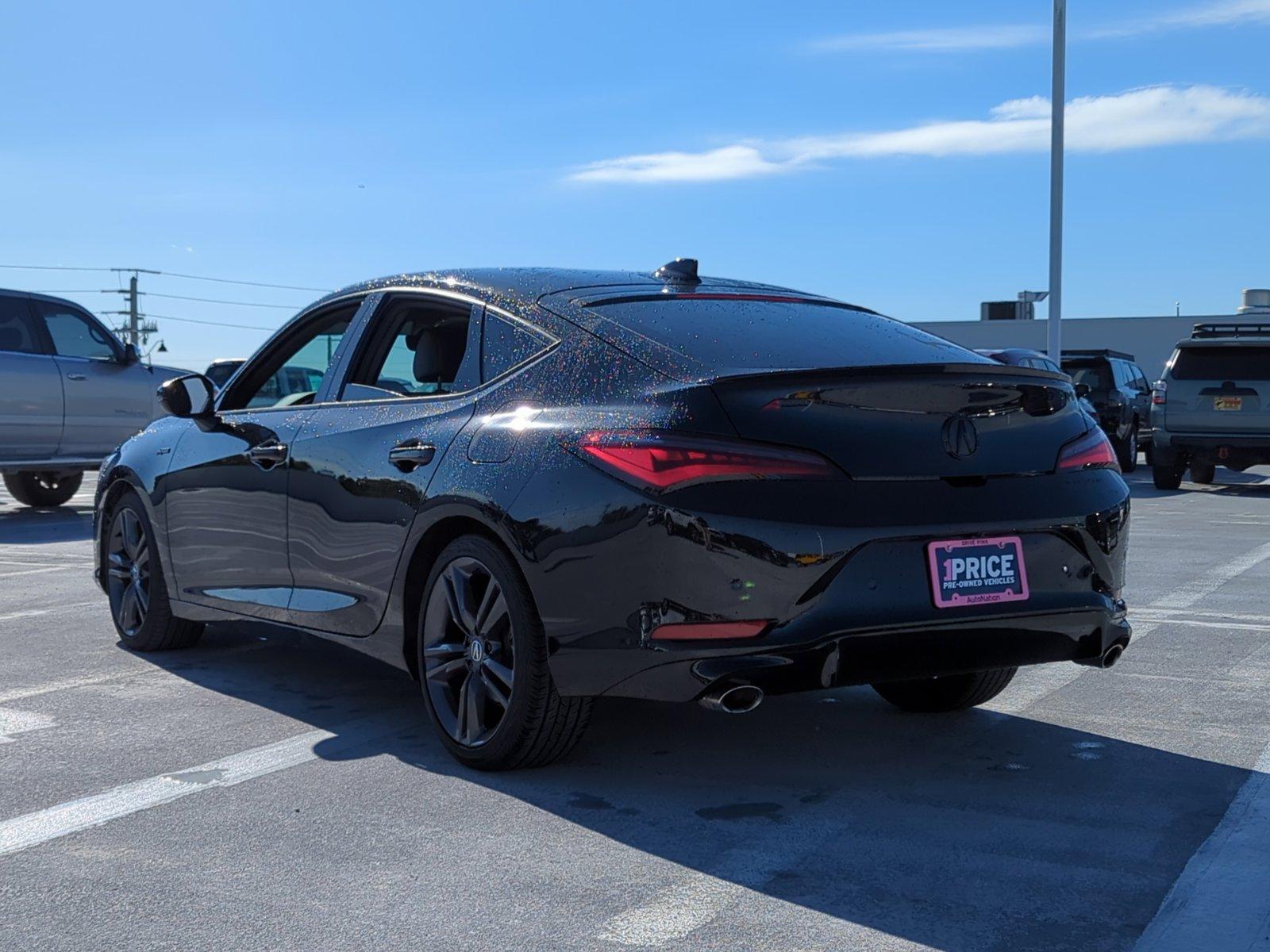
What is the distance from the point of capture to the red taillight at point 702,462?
14.2 feet

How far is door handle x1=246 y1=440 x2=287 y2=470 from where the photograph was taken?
5.93 m

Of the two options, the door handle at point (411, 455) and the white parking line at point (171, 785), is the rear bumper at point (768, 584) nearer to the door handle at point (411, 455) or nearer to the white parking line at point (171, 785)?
the door handle at point (411, 455)

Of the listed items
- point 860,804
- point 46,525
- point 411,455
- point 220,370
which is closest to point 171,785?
point 411,455

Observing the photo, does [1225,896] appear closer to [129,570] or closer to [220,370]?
[129,570]

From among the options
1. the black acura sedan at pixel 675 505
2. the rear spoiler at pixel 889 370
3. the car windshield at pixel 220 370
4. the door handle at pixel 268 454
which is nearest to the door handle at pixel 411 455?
the black acura sedan at pixel 675 505

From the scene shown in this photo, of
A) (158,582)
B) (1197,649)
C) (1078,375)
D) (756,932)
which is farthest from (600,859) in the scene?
(1078,375)

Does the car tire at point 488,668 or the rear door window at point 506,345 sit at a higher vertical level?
the rear door window at point 506,345

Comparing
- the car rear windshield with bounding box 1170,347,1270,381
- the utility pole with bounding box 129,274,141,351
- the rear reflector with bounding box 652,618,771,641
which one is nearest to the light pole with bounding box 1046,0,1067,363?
the car rear windshield with bounding box 1170,347,1270,381

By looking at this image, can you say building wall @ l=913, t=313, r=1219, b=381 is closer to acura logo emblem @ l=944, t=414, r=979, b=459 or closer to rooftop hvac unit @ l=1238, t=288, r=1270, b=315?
rooftop hvac unit @ l=1238, t=288, r=1270, b=315

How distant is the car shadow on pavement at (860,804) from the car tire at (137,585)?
746 mm

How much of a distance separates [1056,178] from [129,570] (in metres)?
23.0

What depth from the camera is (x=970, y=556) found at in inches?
179

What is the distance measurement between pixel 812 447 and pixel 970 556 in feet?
1.87

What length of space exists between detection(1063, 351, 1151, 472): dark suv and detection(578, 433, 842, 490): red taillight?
19158 millimetres
